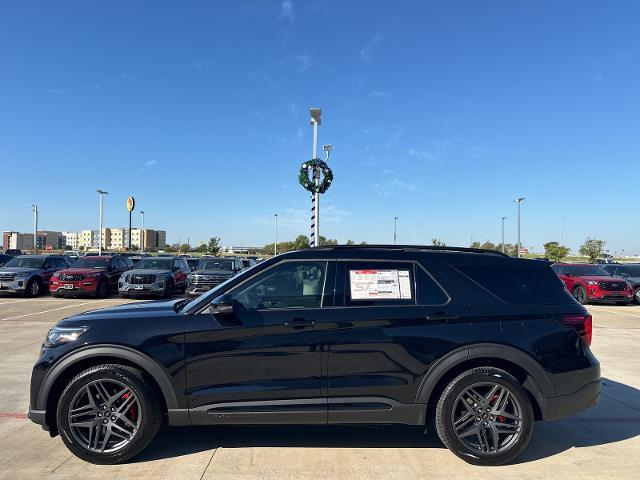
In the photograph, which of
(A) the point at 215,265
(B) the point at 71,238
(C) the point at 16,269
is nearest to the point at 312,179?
(A) the point at 215,265

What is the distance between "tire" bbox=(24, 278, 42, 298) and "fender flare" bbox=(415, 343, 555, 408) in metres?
17.7

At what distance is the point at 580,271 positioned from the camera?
18.3 m

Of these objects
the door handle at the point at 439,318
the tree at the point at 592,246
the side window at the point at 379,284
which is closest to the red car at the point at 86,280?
the side window at the point at 379,284

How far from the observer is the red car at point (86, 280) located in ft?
54.1

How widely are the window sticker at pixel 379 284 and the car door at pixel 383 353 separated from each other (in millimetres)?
94

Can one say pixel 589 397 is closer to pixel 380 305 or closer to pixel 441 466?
pixel 441 466

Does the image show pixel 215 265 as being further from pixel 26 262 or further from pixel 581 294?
pixel 581 294

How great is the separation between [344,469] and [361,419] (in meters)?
0.40

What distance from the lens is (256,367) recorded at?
12.3 ft

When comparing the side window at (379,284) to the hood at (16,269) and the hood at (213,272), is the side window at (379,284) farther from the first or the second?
the hood at (16,269)

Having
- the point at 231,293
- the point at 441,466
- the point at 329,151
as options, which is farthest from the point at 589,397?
the point at 329,151

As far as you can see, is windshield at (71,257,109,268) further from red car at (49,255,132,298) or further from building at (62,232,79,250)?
building at (62,232,79,250)

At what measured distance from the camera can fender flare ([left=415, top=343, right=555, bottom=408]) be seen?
3.81 metres

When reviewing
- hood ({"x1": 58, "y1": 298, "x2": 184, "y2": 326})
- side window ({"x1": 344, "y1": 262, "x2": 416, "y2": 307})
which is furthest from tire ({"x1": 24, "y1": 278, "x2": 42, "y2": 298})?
side window ({"x1": 344, "y1": 262, "x2": 416, "y2": 307})
